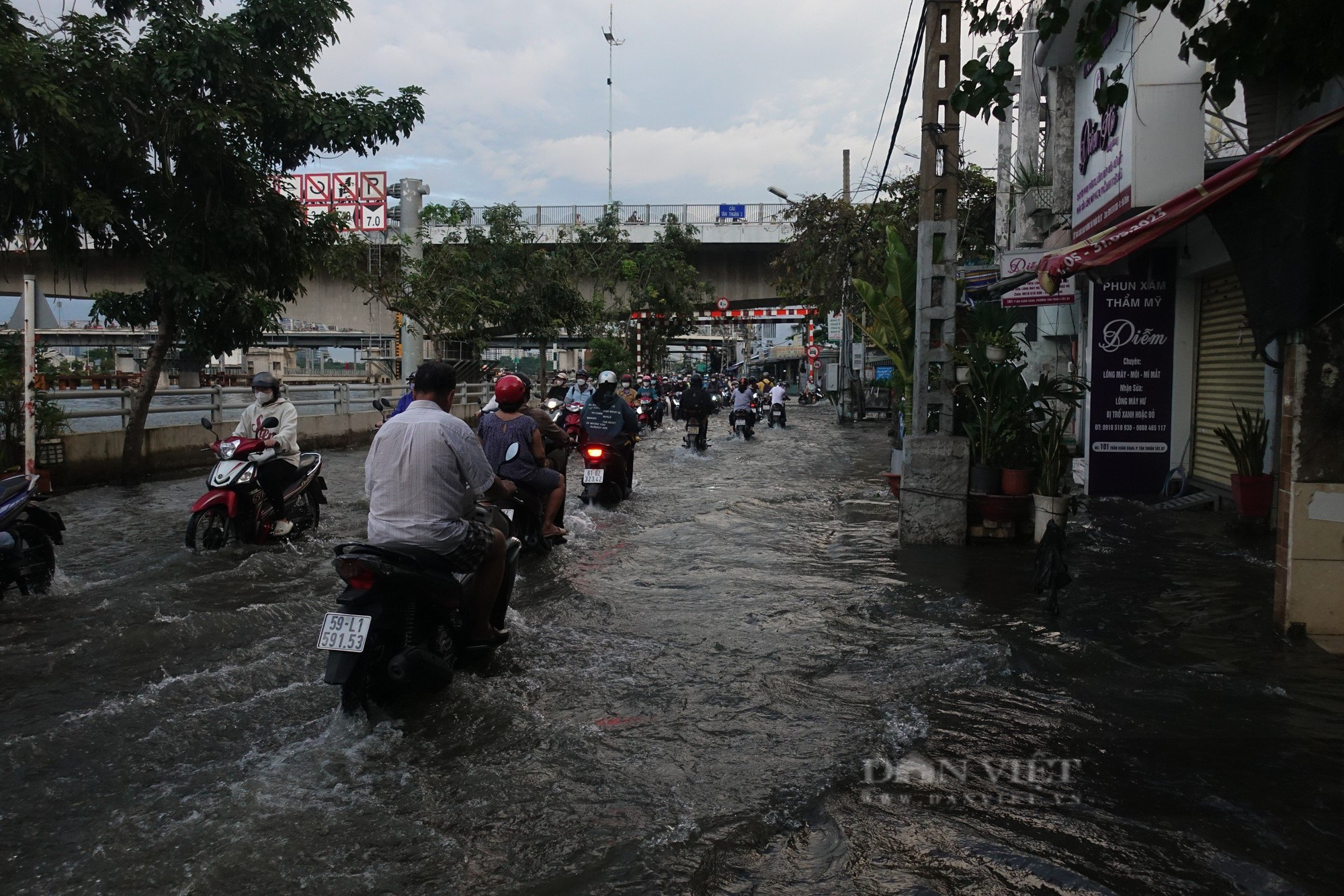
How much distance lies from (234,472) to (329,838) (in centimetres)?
594

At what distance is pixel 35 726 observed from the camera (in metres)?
4.71

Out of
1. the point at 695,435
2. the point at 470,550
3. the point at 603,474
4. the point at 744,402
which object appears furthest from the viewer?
the point at 744,402

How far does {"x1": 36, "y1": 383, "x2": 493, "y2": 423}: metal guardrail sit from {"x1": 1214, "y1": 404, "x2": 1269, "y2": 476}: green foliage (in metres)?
8.89

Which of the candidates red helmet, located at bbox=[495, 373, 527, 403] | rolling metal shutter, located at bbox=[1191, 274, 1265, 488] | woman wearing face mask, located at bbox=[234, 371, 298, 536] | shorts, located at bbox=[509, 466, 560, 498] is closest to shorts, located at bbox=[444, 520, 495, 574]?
red helmet, located at bbox=[495, 373, 527, 403]

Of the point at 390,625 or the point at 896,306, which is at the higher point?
the point at 896,306

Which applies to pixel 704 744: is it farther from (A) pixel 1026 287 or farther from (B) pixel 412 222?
(B) pixel 412 222

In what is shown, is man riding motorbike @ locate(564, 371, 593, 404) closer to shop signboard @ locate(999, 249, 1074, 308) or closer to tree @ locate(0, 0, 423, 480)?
tree @ locate(0, 0, 423, 480)

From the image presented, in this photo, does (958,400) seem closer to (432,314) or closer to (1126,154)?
(1126,154)

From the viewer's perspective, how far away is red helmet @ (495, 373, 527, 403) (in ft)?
27.9

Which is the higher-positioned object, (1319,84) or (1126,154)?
(1126,154)

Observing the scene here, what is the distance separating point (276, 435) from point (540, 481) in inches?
92.6

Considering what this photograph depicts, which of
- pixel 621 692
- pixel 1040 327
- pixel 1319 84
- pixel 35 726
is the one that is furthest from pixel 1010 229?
pixel 35 726

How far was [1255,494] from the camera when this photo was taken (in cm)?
934

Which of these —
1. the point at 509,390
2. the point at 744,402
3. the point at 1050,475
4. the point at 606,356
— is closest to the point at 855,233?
the point at 744,402
